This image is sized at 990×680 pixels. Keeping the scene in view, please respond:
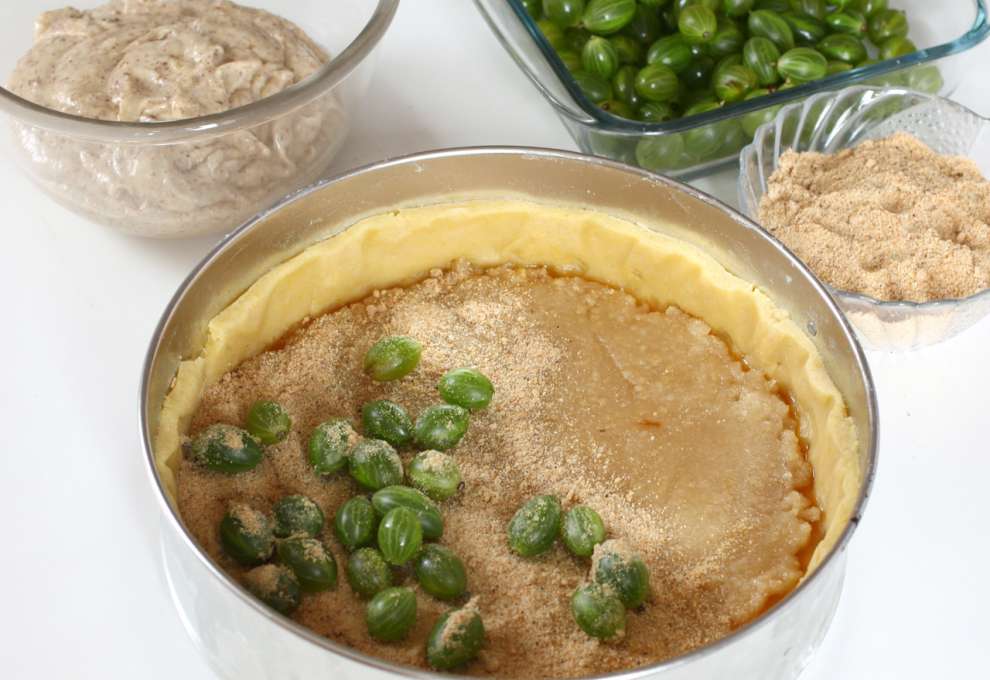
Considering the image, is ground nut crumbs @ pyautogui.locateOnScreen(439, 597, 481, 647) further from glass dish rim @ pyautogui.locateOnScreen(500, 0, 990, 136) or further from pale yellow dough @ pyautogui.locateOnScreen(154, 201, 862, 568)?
glass dish rim @ pyautogui.locateOnScreen(500, 0, 990, 136)

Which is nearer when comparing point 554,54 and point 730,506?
point 730,506

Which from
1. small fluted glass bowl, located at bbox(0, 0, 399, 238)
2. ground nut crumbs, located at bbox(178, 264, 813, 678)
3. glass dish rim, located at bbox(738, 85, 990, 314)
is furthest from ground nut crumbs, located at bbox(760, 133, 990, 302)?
small fluted glass bowl, located at bbox(0, 0, 399, 238)

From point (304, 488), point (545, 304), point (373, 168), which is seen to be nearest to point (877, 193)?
point (545, 304)

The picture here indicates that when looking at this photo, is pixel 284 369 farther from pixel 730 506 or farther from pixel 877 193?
pixel 877 193

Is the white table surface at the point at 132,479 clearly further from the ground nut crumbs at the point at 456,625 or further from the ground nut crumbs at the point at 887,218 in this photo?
the ground nut crumbs at the point at 456,625

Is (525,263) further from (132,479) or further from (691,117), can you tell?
(132,479)

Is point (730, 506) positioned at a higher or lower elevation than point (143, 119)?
lower

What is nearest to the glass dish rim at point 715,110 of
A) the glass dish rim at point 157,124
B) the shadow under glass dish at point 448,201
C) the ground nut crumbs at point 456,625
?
the shadow under glass dish at point 448,201
